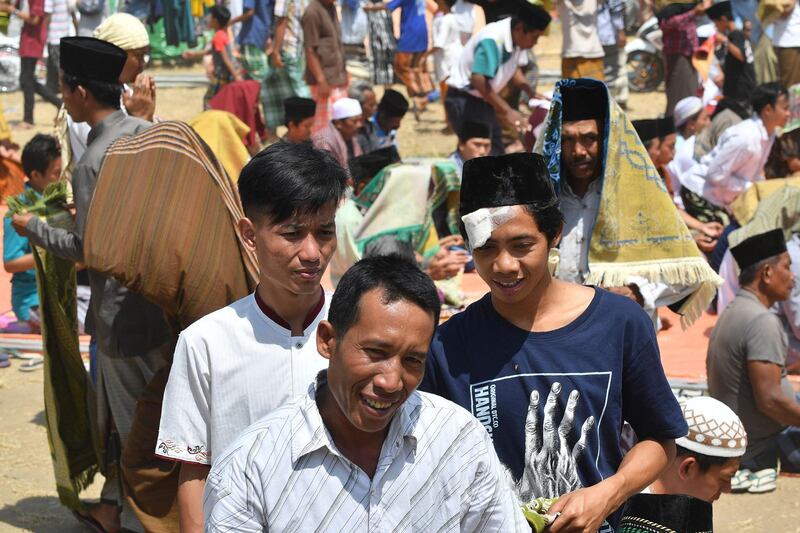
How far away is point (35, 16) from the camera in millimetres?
14836

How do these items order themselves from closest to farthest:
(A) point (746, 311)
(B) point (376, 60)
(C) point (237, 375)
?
(C) point (237, 375)
(A) point (746, 311)
(B) point (376, 60)

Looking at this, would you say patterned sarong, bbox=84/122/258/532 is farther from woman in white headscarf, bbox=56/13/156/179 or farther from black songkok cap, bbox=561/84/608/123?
woman in white headscarf, bbox=56/13/156/179

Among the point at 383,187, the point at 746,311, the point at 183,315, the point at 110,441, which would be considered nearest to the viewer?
the point at 183,315

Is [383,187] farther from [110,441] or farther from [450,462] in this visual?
[450,462]

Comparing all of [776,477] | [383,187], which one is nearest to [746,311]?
[776,477]

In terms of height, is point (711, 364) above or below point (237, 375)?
below

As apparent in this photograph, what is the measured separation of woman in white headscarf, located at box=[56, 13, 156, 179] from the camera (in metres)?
5.34

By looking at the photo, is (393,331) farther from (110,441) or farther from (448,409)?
(110,441)

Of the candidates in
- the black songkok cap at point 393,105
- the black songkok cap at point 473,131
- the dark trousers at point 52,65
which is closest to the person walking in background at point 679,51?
the black songkok cap at point 393,105

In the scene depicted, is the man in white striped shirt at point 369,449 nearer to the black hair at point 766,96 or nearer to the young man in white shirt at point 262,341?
the young man in white shirt at point 262,341

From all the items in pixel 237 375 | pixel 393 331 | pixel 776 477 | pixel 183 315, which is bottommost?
pixel 776 477

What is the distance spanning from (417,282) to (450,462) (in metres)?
0.32

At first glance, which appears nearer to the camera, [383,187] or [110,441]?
[110,441]

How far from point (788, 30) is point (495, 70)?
4.94 m
